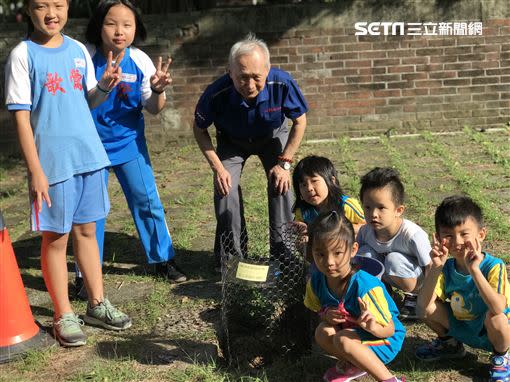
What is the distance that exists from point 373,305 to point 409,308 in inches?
38.9

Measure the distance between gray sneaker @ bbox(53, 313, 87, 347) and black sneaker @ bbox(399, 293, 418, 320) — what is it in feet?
5.72

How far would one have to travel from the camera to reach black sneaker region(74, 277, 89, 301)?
482 cm

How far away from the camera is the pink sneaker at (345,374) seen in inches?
139

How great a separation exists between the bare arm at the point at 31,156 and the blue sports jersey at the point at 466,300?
1990mm

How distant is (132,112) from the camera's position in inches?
193

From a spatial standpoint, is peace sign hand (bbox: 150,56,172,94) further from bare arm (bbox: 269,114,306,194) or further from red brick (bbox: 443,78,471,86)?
red brick (bbox: 443,78,471,86)

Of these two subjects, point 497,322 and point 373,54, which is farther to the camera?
point 373,54

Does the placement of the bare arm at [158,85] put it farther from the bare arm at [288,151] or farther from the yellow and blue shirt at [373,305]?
the yellow and blue shirt at [373,305]

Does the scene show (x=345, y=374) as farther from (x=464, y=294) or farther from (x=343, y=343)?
(x=464, y=294)

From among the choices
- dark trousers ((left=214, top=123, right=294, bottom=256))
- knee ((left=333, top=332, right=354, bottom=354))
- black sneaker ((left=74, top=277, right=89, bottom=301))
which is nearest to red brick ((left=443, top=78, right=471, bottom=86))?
dark trousers ((left=214, top=123, right=294, bottom=256))

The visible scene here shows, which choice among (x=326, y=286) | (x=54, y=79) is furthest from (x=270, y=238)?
(x=54, y=79)

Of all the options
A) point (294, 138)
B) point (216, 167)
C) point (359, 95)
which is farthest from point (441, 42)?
point (216, 167)

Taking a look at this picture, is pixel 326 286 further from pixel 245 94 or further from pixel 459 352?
pixel 245 94

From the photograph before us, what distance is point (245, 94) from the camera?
4.59m
